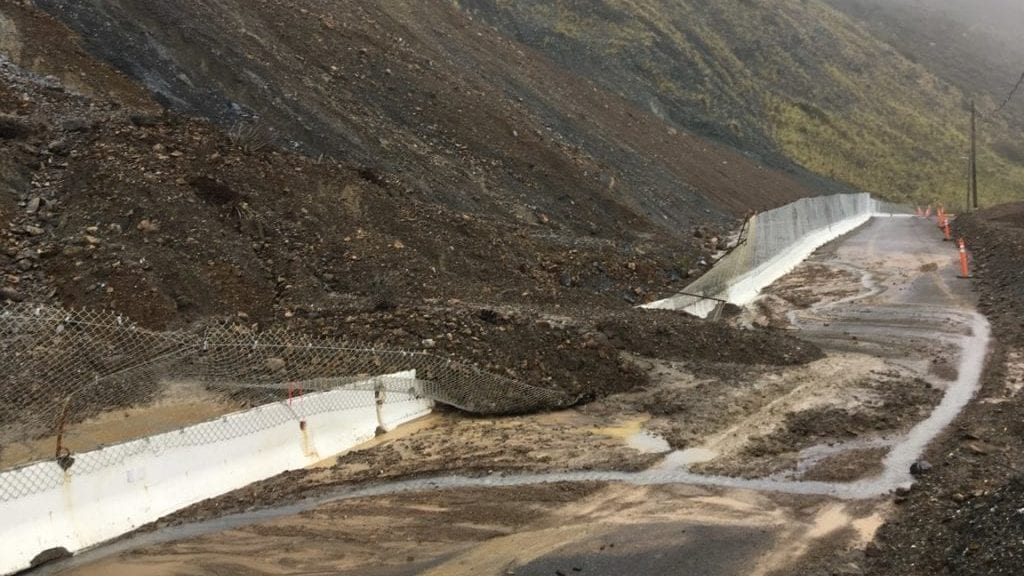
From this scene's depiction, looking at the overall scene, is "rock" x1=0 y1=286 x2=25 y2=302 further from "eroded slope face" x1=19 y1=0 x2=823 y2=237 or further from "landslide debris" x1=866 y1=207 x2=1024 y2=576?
"landslide debris" x1=866 y1=207 x2=1024 y2=576

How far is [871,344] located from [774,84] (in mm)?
40091

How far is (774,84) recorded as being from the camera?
51.0m

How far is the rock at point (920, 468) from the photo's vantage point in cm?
832

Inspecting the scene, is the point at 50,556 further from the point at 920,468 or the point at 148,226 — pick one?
the point at 920,468

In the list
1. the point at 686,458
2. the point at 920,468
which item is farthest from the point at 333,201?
the point at 920,468

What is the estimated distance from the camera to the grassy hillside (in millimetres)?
40219

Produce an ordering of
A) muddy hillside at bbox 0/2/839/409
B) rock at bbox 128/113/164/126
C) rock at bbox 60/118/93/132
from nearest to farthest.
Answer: muddy hillside at bbox 0/2/839/409 < rock at bbox 60/118/93/132 < rock at bbox 128/113/164/126

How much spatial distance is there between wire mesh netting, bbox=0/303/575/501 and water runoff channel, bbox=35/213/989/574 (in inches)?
44.4

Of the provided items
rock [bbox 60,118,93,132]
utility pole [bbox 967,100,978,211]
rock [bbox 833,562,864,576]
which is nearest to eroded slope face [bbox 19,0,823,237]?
rock [bbox 60,118,93,132]

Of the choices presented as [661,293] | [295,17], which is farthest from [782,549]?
[295,17]

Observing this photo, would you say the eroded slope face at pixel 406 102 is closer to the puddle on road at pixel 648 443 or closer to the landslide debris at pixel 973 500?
the puddle on road at pixel 648 443

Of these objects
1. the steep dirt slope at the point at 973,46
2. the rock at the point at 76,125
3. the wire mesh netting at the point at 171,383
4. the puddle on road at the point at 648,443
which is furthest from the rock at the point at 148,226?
the steep dirt slope at the point at 973,46

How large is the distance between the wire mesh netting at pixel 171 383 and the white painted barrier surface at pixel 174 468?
0.03 metres

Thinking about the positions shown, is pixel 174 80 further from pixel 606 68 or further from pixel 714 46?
pixel 714 46
